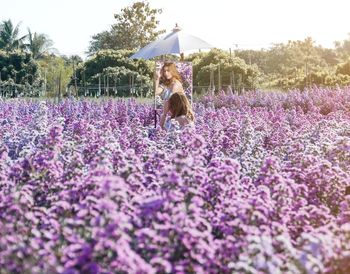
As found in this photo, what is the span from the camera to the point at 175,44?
13266 millimetres

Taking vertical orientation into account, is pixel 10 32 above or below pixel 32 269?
above

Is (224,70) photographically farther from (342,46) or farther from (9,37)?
(342,46)

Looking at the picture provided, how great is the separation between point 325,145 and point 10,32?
5728 cm

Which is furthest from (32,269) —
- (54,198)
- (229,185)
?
(229,185)

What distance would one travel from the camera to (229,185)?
5.02 metres

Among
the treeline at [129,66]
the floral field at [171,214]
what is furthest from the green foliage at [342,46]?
the floral field at [171,214]

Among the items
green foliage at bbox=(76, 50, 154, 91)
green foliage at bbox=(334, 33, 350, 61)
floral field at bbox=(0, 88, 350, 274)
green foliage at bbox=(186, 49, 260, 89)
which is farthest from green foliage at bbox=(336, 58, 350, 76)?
green foliage at bbox=(334, 33, 350, 61)

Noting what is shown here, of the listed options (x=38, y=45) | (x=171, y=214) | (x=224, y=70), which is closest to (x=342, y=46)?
(x=38, y=45)

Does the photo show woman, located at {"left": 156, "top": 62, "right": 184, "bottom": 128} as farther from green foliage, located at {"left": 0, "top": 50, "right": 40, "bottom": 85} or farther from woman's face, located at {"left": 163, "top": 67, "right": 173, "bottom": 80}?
green foliage, located at {"left": 0, "top": 50, "right": 40, "bottom": 85}

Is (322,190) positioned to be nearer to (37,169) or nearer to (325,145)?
(325,145)

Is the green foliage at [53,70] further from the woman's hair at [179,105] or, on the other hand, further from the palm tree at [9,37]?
the woman's hair at [179,105]

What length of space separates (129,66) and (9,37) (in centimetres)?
2470

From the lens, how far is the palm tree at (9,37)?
61406 mm

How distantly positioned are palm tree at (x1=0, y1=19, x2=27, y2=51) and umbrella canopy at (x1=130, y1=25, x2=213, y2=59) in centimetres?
4969
